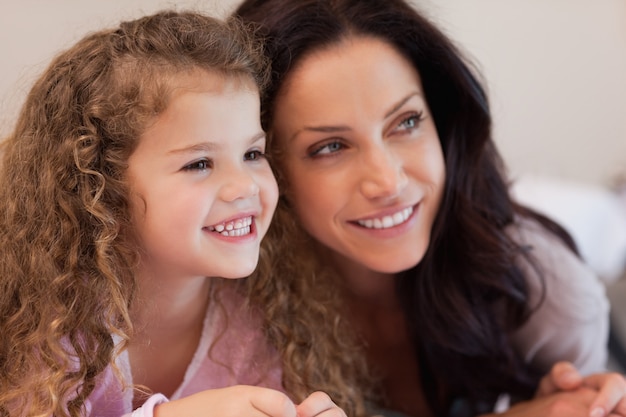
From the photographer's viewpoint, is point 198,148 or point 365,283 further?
point 365,283

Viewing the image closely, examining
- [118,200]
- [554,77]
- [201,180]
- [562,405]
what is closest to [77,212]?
[118,200]

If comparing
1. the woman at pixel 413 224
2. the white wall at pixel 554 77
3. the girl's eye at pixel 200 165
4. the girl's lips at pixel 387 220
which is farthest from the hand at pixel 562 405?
the white wall at pixel 554 77

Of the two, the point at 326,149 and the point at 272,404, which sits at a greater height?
the point at 326,149

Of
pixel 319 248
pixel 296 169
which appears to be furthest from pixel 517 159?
pixel 296 169

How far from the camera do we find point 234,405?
1.02 metres

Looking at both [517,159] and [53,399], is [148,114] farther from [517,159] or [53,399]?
[517,159]

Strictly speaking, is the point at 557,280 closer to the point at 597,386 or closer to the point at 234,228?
the point at 597,386

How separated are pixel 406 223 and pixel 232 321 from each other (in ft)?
1.10

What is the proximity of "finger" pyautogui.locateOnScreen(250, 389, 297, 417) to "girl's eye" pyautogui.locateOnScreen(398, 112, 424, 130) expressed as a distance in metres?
0.51

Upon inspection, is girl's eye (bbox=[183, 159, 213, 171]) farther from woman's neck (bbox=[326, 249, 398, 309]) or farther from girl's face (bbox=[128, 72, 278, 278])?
woman's neck (bbox=[326, 249, 398, 309])

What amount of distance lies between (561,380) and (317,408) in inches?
21.6

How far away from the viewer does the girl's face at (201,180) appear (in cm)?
105

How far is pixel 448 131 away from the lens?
4.77 feet

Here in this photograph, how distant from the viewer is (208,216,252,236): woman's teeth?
1.11m
